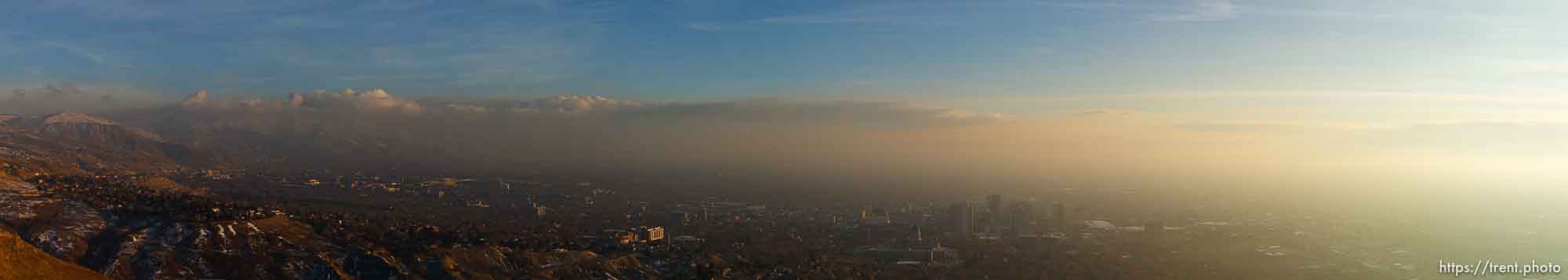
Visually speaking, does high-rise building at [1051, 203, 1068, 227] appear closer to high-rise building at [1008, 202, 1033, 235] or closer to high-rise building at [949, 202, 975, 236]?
high-rise building at [1008, 202, 1033, 235]

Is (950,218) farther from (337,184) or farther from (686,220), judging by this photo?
(337,184)

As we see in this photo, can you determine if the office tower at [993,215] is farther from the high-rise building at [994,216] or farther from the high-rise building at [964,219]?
the high-rise building at [964,219]

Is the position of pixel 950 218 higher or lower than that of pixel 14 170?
lower

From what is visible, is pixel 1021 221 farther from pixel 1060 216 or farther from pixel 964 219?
pixel 1060 216

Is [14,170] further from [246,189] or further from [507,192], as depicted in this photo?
[507,192]

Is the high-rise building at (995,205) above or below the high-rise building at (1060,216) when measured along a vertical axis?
above

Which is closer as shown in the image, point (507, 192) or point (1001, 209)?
point (1001, 209)

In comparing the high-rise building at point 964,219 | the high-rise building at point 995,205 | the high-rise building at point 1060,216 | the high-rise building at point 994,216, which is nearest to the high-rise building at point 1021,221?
the high-rise building at point 994,216

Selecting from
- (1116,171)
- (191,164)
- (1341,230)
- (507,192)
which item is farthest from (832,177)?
(191,164)

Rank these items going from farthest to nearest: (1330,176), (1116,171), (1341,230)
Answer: (1116,171) < (1330,176) < (1341,230)

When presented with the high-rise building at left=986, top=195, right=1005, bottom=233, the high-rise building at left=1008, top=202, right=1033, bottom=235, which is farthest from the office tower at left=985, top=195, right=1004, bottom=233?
the high-rise building at left=1008, top=202, right=1033, bottom=235

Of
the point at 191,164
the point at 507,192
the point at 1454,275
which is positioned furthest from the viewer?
the point at 191,164
